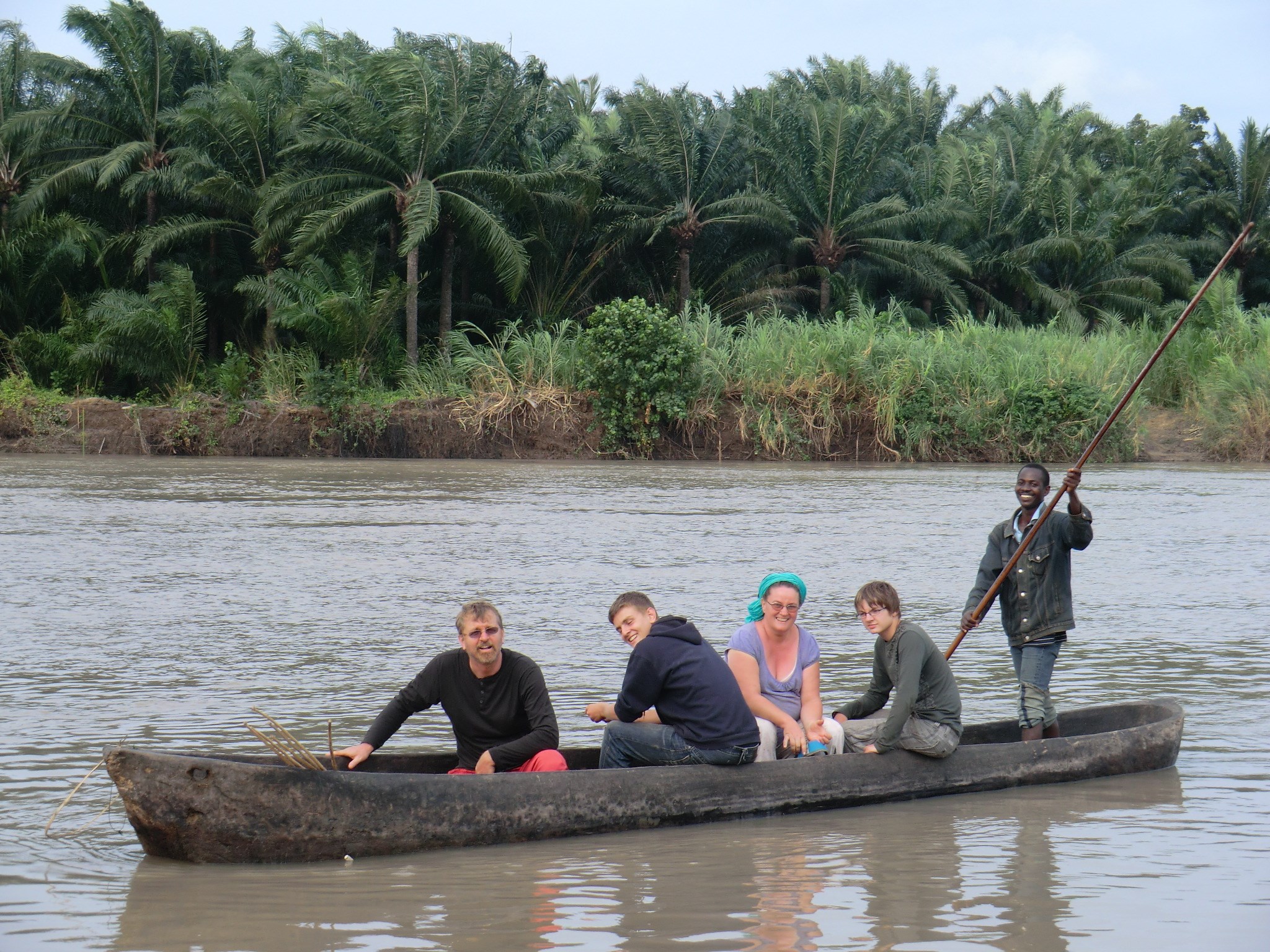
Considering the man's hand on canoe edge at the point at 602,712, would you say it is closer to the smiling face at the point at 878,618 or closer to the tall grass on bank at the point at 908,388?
the smiling face at the point at 878,618

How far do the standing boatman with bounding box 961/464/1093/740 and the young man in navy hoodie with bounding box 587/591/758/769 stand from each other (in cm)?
158

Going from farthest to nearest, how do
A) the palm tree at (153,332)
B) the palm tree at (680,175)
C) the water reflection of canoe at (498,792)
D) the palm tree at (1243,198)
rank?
the palm tree at (1243,198) → the palm tree at (680,175) → the palm tree at (153,332) → the water reflection of canoe at (498,792)

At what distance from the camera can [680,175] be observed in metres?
31.9

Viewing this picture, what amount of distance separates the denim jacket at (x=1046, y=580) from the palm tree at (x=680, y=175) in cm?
2541

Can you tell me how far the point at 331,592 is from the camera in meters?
11.4

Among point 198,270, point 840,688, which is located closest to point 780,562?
point 840,688

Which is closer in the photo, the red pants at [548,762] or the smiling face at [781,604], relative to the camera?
the red pants at [548,762]

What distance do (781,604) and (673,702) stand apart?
2.05 ft

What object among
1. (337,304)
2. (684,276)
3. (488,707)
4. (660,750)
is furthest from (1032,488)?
(684,276)

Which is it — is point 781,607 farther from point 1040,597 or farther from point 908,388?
point 908,388

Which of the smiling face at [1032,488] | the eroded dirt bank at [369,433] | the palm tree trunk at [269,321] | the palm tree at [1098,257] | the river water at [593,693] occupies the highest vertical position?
the palm tree at [1098,257]

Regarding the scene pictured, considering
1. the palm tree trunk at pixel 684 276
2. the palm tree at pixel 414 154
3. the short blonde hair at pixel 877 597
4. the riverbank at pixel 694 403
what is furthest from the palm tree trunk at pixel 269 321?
the short blonde hair at pixel 877 597

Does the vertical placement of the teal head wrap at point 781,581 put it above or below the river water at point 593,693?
above

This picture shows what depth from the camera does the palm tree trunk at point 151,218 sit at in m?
32.3
